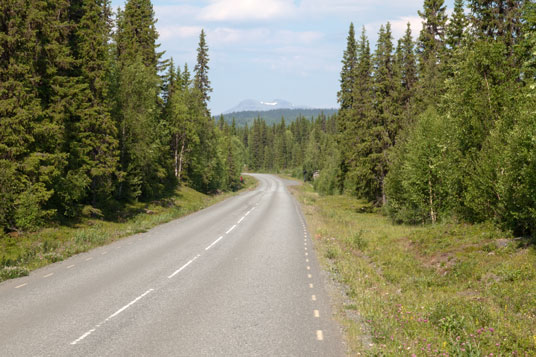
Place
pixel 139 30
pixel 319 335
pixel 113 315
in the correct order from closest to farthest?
pixel 319 335, pixel 113 315, pixel 139 30

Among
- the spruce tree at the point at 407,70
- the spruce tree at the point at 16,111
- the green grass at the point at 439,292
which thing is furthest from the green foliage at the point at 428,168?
the spruce tree at the point at 16,111

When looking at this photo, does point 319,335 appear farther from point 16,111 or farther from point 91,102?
point 91,102

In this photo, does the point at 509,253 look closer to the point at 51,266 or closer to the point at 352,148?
the point at 51,266

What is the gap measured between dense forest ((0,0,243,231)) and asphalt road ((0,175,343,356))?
23.3 ft

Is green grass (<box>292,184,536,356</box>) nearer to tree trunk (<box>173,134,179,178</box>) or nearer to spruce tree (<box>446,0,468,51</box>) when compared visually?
spruce tree (<box>446,0,468,51</box>)

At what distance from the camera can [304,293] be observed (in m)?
10.7

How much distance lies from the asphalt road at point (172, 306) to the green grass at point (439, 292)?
3.08 ft

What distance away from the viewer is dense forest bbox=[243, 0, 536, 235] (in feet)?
45.6

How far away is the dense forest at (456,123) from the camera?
13898 millimetres

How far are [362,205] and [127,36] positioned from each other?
32028 millimetres

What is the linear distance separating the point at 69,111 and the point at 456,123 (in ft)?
75.7

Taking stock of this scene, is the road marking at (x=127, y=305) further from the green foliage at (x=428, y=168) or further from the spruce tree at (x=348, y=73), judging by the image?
the spruce tree at (x=348, y=73)

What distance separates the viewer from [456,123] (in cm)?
1955

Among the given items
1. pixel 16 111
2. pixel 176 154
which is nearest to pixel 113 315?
pixel 16 111
